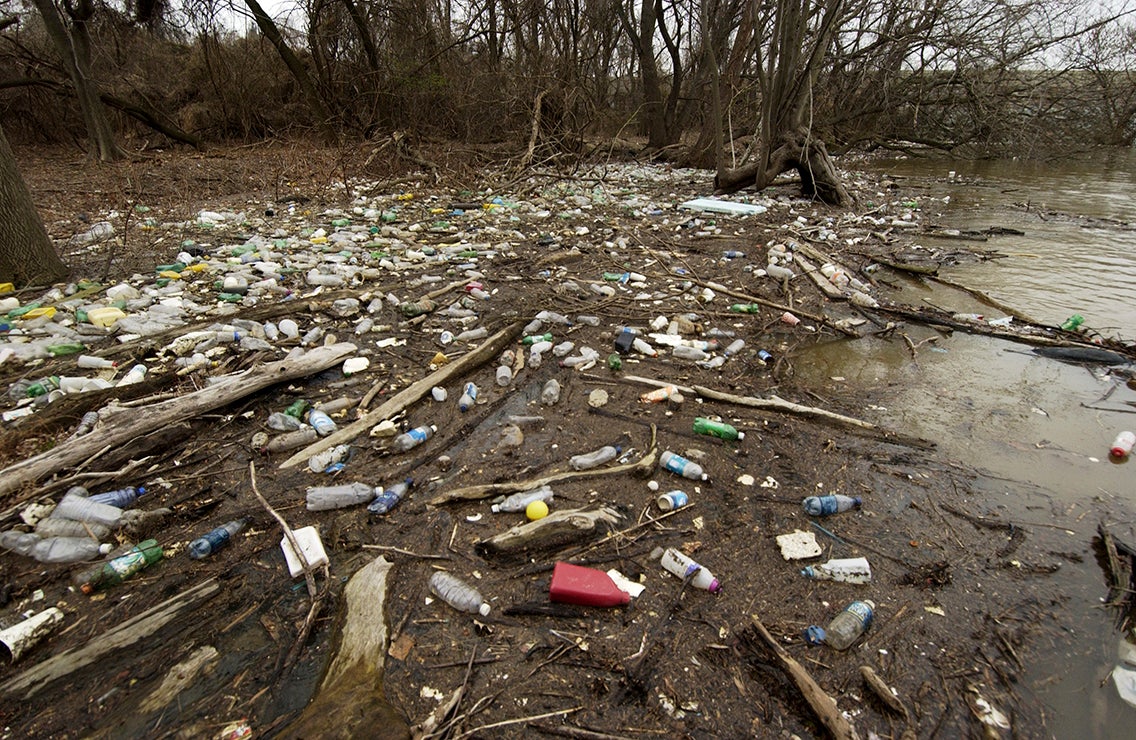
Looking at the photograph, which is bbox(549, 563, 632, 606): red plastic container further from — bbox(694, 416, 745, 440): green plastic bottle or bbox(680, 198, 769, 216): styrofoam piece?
bbox(680, 198, 769, 216): styrofoam piece

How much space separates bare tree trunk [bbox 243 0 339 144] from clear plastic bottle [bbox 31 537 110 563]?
987cm

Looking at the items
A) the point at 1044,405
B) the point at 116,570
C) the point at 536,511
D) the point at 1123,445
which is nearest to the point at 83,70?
the point at 116,570

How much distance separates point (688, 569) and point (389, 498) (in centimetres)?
110

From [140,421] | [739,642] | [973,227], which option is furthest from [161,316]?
[973,227]

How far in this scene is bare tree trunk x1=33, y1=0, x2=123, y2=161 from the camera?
806cm

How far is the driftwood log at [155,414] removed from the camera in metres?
2.05

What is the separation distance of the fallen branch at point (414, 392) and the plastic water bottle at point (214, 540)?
14.2 inches

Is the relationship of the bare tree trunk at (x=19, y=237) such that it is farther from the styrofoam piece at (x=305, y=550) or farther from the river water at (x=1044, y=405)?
the river water at (x=1044, y=405)

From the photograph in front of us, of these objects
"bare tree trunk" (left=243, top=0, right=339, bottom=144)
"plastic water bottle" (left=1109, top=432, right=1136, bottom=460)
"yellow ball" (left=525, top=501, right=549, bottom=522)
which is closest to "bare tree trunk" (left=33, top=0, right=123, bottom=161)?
"bare tree trunk" (left=243, top=0, right=339, bottom=144)

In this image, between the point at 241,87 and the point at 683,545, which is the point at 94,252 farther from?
the point at 241,87

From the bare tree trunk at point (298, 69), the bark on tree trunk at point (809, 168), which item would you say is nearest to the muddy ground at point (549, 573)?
the bark on tree trunk at point (809, 168)

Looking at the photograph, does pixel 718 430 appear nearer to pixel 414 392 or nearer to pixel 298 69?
pixel 414 392

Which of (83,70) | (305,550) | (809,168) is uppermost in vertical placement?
(83,70)

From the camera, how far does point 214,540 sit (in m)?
1.85
